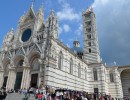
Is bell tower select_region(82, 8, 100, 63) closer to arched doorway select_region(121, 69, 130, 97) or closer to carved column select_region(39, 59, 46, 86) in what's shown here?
arched doorway select_region(121, 69, 130, 97)

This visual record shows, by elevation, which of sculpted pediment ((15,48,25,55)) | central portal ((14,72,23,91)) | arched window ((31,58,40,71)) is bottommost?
central portal ((14,72,23,91))

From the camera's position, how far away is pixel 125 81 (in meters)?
37.0

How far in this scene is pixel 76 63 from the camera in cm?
2742

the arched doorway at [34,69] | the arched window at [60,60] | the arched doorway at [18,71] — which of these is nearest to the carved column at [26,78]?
the arched doorway at [34,69]

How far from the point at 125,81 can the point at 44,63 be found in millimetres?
26592

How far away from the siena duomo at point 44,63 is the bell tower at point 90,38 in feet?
0.77

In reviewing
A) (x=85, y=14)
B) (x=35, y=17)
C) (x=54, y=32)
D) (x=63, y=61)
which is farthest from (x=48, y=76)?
(x=85, y=14)

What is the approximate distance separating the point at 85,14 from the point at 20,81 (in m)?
25.6

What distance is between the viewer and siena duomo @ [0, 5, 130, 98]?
20.0 meters

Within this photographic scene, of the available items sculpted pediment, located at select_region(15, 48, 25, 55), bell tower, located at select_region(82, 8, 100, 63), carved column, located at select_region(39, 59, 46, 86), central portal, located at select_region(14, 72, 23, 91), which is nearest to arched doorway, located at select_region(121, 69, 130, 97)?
bell tower, located at select_region(82, 8, 100, 63)

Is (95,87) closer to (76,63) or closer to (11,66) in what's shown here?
(76,63)

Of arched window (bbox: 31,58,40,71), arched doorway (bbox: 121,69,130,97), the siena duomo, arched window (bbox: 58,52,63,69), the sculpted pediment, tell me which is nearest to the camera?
the siena duomo

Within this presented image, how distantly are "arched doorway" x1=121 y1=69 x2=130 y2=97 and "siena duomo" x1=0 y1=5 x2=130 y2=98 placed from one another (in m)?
5.64

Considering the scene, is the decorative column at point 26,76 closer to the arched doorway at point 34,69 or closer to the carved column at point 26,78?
the carved column at point 26,78
